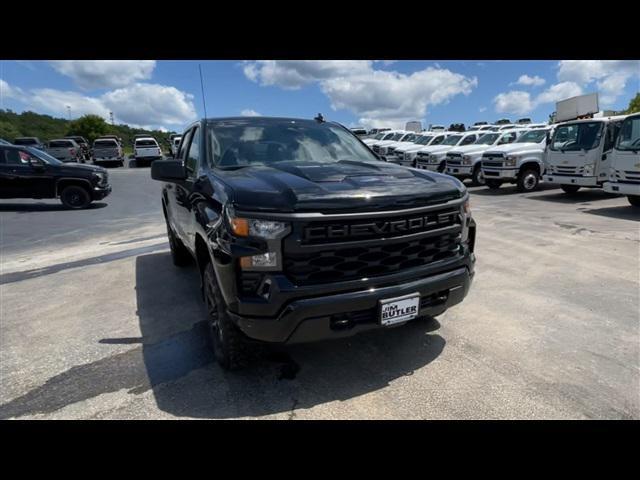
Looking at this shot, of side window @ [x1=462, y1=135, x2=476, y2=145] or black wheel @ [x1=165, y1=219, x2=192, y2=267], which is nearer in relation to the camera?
black wheel @ [x1=165, y1=219, x2=192, y2=267]

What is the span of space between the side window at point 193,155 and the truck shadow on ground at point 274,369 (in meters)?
1.48

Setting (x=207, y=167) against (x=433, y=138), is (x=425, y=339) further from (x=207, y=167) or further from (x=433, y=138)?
(x=433, y=138)

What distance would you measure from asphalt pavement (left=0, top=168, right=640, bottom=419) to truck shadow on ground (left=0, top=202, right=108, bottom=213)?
6432 mm

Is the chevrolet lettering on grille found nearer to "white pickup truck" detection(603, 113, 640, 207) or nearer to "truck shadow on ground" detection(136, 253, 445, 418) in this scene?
"truck shadow on ground" detection(136, 253, 445, 418)

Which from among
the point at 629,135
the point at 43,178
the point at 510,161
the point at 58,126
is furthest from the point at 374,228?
the point at 58,126

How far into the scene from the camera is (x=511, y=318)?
3.71 meters

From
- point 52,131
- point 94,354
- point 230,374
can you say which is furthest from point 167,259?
point 52,131

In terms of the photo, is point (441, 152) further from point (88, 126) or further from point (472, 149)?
point (88, 126)

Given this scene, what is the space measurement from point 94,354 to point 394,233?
2.67 metres

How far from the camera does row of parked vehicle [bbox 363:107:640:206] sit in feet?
29.8

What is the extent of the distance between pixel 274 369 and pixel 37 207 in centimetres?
1216

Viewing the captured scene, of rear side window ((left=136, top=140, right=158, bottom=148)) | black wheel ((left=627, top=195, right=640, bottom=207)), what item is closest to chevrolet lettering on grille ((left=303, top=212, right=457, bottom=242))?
black wheel ((left=627, top=195, right=640, bottom=207))

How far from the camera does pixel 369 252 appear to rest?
2.53 meters
